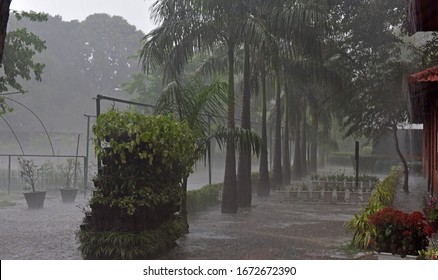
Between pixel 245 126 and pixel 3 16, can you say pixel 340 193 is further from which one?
pixel 3 16

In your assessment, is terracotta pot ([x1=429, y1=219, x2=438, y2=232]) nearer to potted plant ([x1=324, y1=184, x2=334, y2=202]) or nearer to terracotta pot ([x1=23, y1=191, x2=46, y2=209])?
potted plant ([x1=324, y1=184, x2=334, y2=202])

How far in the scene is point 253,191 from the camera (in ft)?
32.6

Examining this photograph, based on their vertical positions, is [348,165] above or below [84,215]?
above

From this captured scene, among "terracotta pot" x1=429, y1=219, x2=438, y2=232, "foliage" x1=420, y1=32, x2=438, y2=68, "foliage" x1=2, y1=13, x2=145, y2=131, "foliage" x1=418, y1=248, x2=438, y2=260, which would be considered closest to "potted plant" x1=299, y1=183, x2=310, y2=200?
"terracotta pot" x1=429, y1=219, x2=438, y2=232

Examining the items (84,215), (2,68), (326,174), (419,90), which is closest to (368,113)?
(419,90)

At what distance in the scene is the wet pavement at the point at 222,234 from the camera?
5.21 meters

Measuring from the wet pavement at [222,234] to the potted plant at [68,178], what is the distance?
3.6 inches

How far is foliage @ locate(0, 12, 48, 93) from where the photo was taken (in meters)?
5.32

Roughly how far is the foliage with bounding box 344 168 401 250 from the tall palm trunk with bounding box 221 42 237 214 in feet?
5.64

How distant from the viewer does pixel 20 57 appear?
540 centimetres

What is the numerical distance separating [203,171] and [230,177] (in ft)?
3.49

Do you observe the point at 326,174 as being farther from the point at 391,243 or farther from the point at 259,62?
the point at 259,62

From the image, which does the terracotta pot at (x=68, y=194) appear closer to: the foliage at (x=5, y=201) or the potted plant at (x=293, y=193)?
the foliage at (x=5, y=201)

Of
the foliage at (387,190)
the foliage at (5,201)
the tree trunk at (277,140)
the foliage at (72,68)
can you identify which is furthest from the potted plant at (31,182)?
the tree trunk at (277,140)
